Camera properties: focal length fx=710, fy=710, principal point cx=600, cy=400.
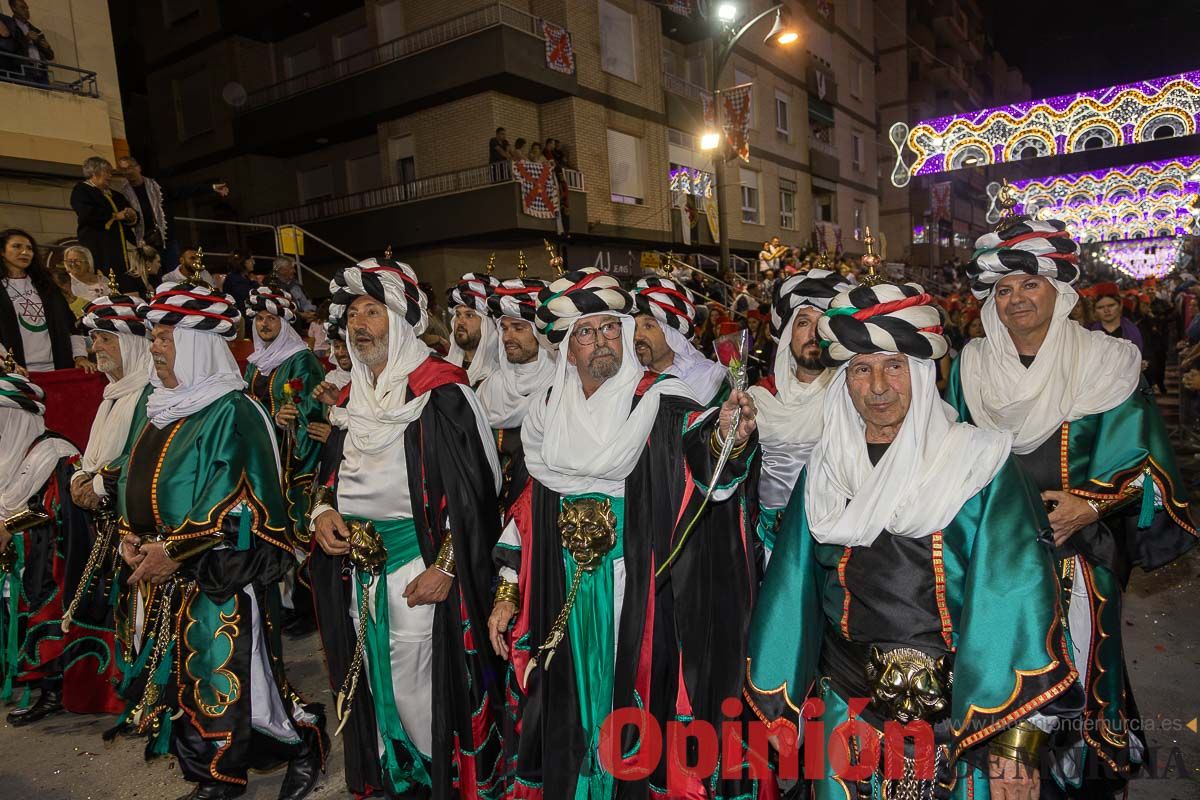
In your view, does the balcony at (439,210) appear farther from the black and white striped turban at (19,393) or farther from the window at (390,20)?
the black and white striped turban at (19,393)

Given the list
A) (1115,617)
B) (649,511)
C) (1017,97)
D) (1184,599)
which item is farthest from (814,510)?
(1017,97)

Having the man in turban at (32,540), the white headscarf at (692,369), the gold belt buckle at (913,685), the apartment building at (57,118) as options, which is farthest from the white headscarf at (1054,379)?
the apartment building at (57,118)

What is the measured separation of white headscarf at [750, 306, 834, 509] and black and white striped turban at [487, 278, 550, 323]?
6.44ft

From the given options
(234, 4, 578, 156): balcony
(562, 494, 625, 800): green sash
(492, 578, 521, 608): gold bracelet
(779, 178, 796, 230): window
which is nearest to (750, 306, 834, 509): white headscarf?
(562, 494, 625, 800): green sash

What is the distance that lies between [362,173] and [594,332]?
68.1 feet

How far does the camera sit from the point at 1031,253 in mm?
3193

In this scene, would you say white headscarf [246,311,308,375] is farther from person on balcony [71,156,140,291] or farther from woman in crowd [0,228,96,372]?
person on balcony [71,156,140,291]

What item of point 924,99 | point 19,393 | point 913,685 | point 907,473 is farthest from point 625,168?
point 924,99

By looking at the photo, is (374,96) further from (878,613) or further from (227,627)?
(878,613)

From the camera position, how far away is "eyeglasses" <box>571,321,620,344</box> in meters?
3.20

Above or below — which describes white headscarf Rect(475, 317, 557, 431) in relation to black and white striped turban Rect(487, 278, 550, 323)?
below

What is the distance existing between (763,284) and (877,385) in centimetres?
1343

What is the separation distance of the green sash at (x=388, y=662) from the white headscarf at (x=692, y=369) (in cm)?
197

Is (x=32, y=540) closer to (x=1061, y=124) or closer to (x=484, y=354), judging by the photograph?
(x=484, y=354)
